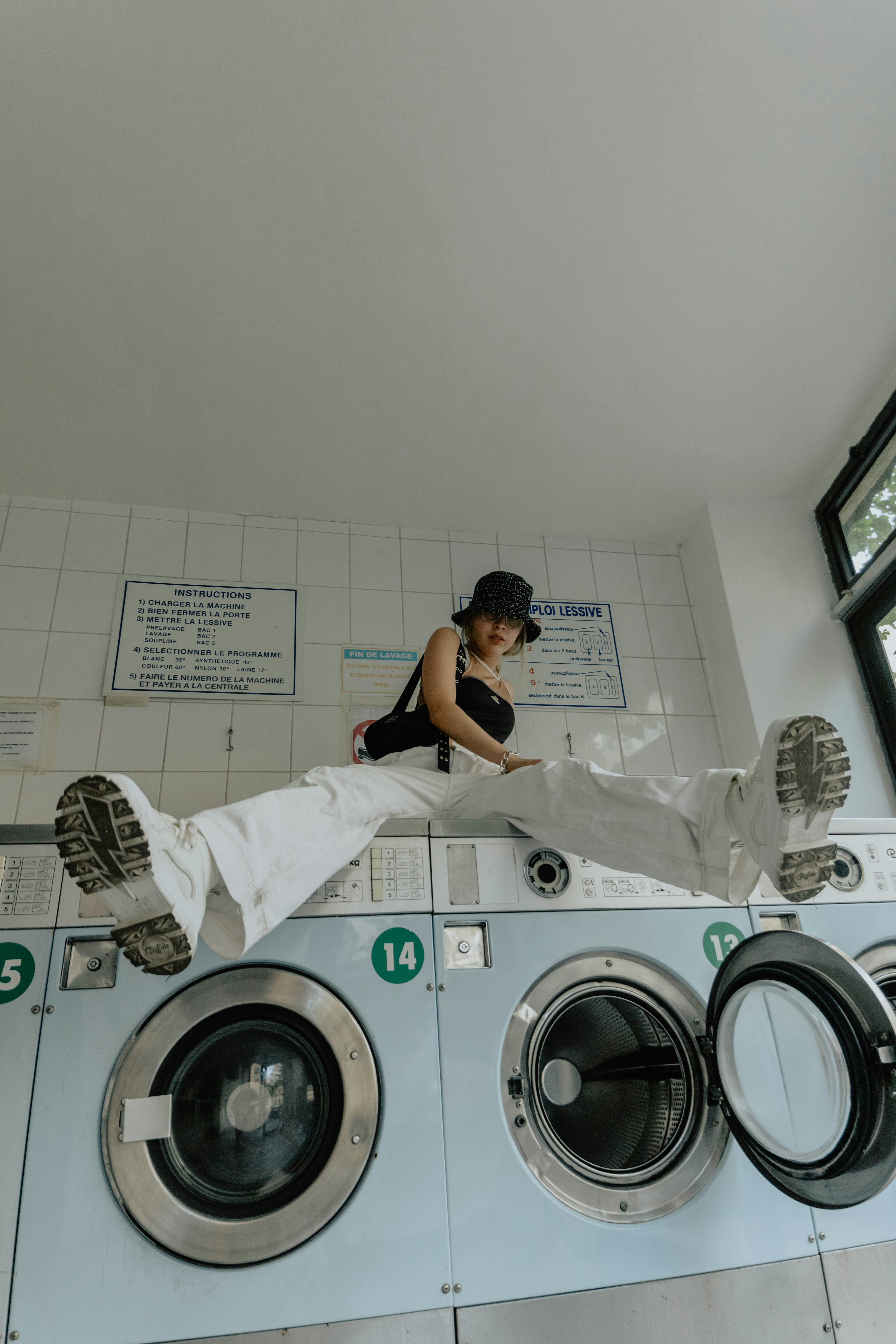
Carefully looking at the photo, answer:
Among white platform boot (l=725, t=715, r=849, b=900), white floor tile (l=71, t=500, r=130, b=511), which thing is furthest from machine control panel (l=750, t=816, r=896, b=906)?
white floor tile (l=71, t=500, r=130, b=511)

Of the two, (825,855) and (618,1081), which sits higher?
(825,855)

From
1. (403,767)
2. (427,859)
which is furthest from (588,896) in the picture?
(403,767)

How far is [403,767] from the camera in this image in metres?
1.99

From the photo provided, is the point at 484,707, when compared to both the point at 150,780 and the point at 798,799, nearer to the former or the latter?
the point at 798,799

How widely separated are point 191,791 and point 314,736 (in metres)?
0.45

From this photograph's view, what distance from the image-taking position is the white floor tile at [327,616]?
9.94 feet

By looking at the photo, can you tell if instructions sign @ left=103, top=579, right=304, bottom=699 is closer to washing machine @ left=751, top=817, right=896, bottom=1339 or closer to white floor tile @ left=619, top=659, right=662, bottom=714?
white floor tile @ left=619, top=659, right=662, bottom=714

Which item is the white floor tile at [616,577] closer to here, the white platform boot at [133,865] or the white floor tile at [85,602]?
the white floor tile at [85,602]

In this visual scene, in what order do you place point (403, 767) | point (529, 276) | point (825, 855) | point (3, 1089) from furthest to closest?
1. point (529, 276)
2. point (403, 767)
3. point (3, 1089)
4. point (825, 855)

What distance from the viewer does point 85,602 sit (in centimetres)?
290

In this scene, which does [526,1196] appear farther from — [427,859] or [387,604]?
[387,604]

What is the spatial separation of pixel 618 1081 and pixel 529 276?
2133 mm

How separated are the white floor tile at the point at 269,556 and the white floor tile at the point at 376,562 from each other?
0.78ft

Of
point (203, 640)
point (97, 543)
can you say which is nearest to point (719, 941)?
point (203, 640)
